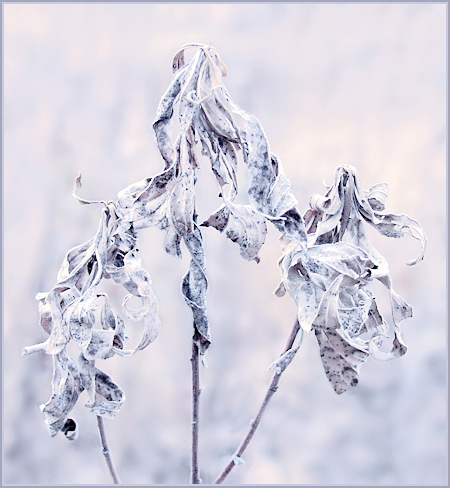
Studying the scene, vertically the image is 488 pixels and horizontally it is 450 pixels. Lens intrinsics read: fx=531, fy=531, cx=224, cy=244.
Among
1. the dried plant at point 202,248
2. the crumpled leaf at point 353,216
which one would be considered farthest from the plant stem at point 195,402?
the crumpled leaf at point 353,216

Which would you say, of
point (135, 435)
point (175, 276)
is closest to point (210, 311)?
point (175, 276)

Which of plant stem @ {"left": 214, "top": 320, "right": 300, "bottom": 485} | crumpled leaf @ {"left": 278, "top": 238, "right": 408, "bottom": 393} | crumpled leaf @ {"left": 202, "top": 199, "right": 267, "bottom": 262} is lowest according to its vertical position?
plant stem @ {"left": 214, "top": 320, "right": 300, "bottom": 485}

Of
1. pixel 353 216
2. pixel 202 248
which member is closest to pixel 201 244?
pixel 202 248

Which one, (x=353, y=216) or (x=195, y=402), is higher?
(x=353, y=216)

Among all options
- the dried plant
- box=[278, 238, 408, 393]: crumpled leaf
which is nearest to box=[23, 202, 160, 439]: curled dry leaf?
the dried plant

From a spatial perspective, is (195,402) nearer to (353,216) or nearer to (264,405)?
(264,405)

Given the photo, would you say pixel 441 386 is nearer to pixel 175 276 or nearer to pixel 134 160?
pixel 175 276

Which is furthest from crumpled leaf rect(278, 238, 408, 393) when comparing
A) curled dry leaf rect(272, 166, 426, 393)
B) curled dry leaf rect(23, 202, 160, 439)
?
curled dry leaf rect(23, 202, 160, 439)

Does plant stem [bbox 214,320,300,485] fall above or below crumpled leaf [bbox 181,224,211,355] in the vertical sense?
below

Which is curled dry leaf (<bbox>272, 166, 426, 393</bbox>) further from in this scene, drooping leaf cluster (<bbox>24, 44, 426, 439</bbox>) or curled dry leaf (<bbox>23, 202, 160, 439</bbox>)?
curled dry leaf (<bbox>23, 202, 160, 439</bbox>)

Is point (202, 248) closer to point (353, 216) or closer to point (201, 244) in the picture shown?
point (201, 244)
